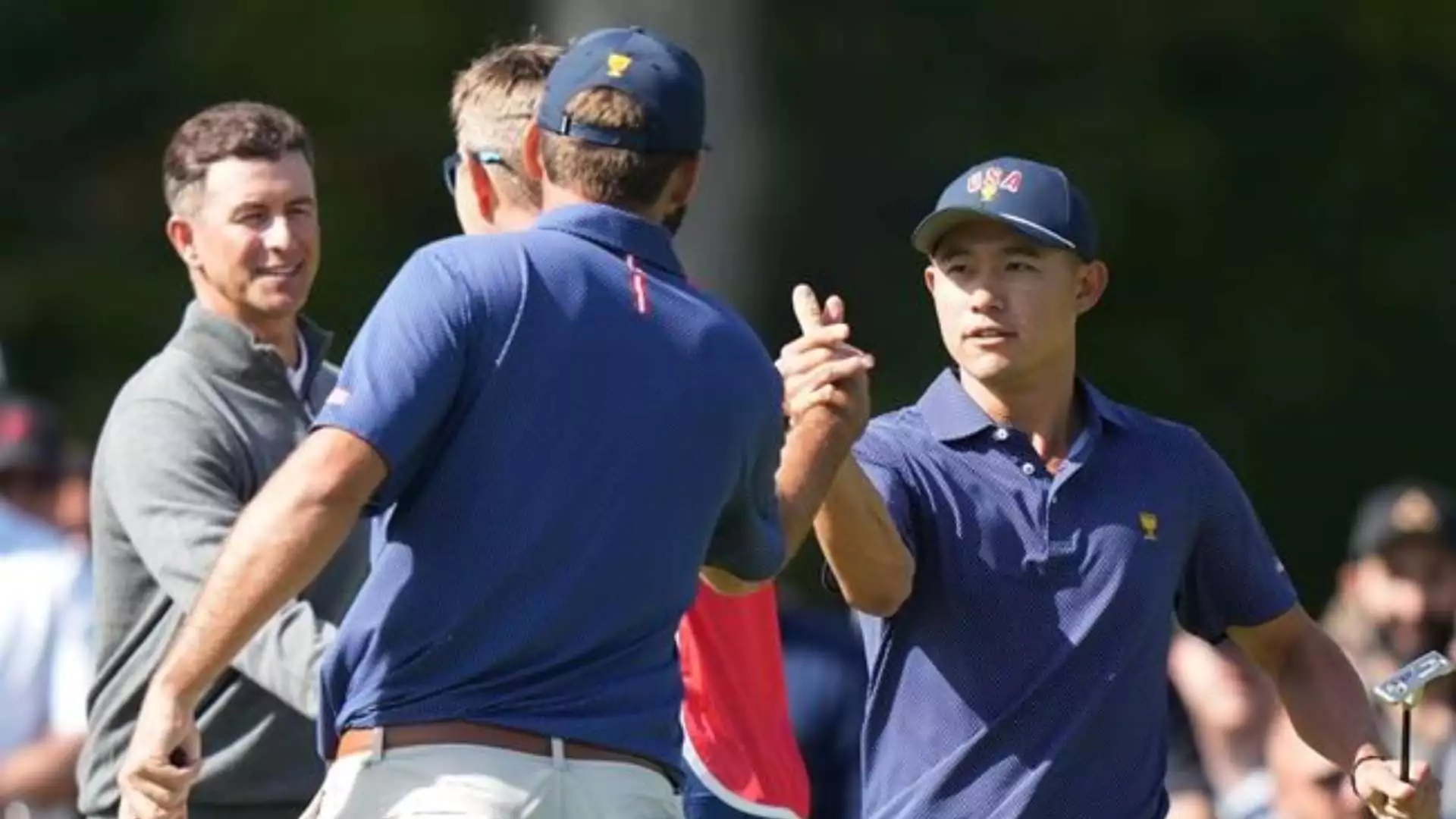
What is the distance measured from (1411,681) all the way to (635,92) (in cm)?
175

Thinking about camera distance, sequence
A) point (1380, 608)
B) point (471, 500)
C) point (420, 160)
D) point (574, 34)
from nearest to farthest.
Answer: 1. point (471, 500)
2. point (1380, 608)
3. point (574, 34)
4. point (420, 160)

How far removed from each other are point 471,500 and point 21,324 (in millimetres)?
12574

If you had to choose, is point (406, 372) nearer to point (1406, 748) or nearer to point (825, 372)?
point (825, 372)

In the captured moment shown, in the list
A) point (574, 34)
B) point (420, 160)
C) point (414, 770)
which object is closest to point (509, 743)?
point (414, 770)

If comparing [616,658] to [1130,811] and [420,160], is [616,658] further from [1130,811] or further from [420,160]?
[420,160]

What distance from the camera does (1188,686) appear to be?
35.9 ft

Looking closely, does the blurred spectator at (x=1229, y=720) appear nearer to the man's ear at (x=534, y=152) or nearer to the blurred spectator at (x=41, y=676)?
the blurred spectator at (x=41, y=676)

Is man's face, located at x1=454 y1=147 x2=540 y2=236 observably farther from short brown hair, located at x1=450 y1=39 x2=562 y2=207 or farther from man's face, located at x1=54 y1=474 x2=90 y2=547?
man's face, located at x1=54 y1=474 x2=90 y2=547

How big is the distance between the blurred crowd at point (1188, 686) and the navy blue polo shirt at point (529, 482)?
3.76m

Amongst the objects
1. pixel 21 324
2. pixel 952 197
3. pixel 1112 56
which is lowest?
pixel 21 324

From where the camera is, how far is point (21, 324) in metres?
18.0

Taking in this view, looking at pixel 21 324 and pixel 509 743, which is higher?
pixel 509 743

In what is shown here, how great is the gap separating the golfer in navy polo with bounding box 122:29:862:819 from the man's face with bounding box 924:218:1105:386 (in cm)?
84

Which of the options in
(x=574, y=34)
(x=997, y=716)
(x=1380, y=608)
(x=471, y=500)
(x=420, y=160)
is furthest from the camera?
(x=420, y=160)
